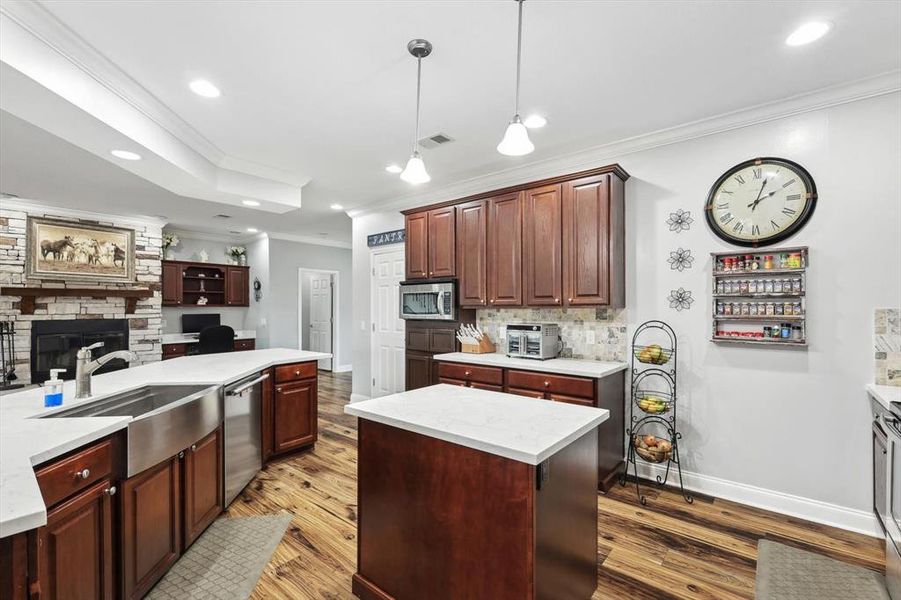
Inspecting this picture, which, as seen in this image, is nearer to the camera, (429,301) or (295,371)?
(295,371)

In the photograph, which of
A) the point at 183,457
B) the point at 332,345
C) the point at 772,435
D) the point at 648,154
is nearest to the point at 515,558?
the point at 183,457

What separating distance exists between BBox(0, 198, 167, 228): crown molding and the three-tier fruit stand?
22.4ft

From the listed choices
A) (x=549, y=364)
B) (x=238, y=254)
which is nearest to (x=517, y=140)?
(x=549, y=364)

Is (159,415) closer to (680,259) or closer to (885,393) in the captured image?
(680,259)

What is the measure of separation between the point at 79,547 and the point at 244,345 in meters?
6.43

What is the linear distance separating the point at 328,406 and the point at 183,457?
3467 millimetres

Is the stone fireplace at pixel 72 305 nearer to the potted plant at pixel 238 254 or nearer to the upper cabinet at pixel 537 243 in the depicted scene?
the potted plant at pixel 238 254

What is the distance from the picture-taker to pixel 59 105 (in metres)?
2.30

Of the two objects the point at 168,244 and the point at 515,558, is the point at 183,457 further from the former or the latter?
the point at 168,244

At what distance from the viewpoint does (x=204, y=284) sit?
7.60m

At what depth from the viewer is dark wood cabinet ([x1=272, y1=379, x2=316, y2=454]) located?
3631 millimetres

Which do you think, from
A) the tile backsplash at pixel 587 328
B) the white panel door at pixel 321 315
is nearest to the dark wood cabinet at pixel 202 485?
the tile backsplash at pixel 587 328

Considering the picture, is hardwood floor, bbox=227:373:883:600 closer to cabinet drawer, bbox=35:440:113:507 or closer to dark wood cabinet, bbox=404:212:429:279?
cabinet drawer, bbox=35:440:113:507

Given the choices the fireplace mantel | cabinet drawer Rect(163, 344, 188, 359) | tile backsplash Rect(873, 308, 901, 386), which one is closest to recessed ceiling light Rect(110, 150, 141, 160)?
the fireplace mantel
